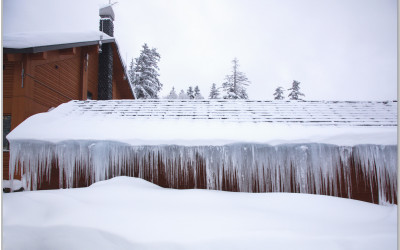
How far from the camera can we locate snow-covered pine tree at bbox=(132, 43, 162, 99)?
15.8 metres

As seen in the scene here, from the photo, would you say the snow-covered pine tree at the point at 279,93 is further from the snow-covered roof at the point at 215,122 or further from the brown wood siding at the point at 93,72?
the brown wood siding at the point at 93,72

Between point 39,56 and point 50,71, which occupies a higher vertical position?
point 39,56

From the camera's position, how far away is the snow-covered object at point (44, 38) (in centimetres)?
479

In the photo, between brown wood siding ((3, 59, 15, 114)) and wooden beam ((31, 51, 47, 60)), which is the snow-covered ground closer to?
brown wood siding ((3, 59, 15, 114))

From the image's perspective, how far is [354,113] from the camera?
5148 millimetres

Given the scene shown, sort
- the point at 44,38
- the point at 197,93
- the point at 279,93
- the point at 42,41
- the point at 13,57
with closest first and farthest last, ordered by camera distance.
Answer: the point at 13,57
the point at 42,41
the point at 44,38
the point at 279,93
the point at 197,93

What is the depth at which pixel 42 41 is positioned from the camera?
209 inches

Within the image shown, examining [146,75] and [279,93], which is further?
[279,93]

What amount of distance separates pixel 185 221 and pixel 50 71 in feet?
20.2

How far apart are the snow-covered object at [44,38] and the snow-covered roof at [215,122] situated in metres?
1.67

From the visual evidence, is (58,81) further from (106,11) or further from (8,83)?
(106,11)

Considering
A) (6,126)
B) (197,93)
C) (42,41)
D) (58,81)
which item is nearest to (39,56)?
(42,41)

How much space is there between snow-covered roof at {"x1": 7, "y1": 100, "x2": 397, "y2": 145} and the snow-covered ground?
3.63 ft

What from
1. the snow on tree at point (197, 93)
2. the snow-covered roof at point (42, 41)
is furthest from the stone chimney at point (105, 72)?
the snow on tree at point (197, 93)
